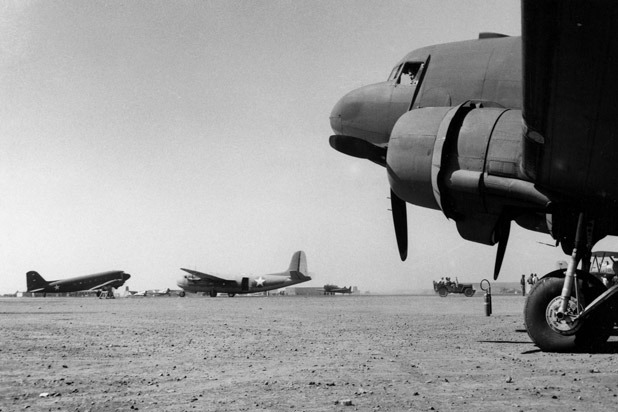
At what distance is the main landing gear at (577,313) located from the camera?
909cm

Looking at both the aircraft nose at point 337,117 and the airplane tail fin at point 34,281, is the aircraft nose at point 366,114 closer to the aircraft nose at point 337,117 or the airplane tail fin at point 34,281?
the aircraft nose at point 337,117

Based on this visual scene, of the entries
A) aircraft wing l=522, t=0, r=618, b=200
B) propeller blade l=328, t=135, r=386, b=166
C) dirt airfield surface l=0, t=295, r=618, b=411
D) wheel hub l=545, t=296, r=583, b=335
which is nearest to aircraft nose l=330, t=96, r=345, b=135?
propeller blade l=328, t=135, r=386, b=166

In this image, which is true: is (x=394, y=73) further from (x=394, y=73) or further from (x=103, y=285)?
(x=103, y=285)

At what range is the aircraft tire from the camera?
916 cm

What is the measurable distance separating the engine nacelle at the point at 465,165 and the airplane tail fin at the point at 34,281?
9088 centimetres

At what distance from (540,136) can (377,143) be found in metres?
5.37

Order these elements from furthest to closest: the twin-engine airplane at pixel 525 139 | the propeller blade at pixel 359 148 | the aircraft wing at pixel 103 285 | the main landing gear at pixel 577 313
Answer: the aircraft wing at pixel 103 285 → the propeller blade at pixel 359 148 → the main landing gear at pixel 577 313 → the twin-engine airplane at pixel 525 139

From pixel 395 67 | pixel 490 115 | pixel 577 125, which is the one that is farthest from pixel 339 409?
pixel 395 67

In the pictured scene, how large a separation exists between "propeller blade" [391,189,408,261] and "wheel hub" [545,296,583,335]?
13.6 feet

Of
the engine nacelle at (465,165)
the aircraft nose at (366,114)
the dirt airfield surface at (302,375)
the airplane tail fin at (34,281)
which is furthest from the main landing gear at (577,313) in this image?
the airplane tail fin at (34,281)

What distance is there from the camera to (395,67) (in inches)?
529

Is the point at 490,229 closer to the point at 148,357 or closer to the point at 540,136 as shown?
the point at 540,136

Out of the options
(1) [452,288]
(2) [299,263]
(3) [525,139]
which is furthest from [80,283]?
(3) [525,139]

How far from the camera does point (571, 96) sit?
6.42 metres
